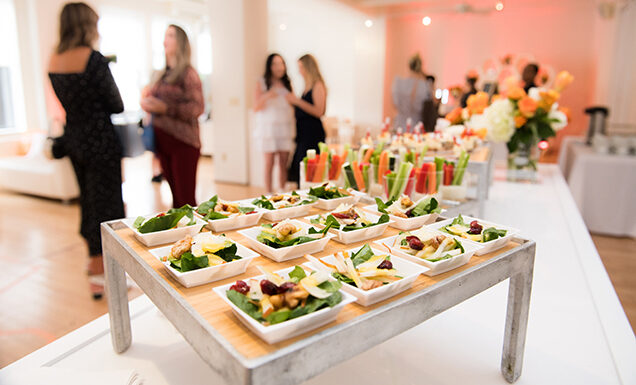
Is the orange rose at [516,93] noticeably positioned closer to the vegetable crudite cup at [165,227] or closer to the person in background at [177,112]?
the person in background at [177,112]

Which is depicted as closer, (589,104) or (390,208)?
(390,208)

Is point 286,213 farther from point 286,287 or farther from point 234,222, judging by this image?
point 286,287

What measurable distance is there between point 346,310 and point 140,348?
0.57 m

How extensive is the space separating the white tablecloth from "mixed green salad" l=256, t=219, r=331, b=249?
10.7ft

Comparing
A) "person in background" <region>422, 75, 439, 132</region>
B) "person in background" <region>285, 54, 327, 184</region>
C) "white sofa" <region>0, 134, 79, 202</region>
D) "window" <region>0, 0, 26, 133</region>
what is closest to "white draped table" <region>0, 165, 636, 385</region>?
"person in background" <region>285, 54, 327, 184</region>

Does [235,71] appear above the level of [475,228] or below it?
above

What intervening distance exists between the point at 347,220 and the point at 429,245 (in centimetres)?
19

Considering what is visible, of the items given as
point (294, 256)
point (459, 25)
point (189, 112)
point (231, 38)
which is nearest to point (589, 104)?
point (459, 25)

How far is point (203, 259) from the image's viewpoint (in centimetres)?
69

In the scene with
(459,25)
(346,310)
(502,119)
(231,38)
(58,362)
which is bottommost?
(58,362)

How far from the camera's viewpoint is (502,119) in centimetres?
234

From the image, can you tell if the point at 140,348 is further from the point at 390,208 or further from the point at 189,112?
the point at 189,112

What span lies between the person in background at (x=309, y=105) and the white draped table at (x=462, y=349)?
2616mm

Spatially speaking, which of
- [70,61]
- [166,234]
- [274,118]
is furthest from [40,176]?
[166,234]
